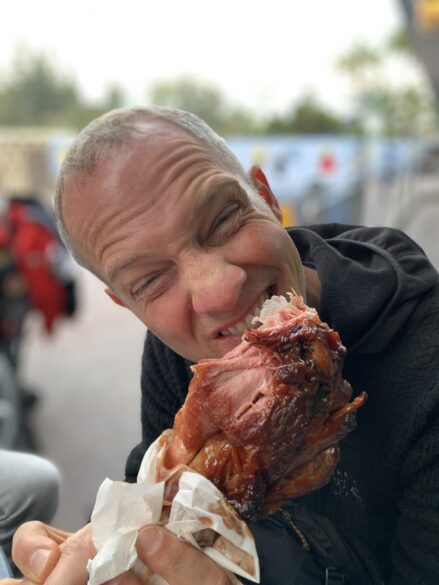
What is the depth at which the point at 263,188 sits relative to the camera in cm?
137

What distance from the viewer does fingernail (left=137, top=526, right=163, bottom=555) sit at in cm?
85

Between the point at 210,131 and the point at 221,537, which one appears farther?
the point at 210,131

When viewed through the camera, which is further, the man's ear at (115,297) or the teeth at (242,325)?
the man's ear at (115,297)

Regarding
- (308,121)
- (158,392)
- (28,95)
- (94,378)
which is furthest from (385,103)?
(28,95)

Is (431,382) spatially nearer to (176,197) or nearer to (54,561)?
(176,197)

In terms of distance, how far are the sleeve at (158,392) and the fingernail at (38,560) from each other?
28 centimetres

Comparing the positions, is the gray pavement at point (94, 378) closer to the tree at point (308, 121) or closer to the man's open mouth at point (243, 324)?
the man's open mouth at point (243, 324)

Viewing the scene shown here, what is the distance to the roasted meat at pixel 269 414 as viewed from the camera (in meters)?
0.91

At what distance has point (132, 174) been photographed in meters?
1.08

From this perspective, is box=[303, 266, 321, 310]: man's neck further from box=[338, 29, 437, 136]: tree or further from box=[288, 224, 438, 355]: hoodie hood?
box=[338, 29, 437, 136]: tree

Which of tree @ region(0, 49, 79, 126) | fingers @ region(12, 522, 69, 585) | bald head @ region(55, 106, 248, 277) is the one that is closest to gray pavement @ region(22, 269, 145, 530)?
fingers @ region(12, 522, 69, 585)

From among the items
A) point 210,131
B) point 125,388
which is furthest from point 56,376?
point 210,131

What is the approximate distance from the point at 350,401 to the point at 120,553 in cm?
40

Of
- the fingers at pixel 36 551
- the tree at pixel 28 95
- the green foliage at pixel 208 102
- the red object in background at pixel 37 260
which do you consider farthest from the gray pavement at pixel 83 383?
the tree at pixel 28 95
